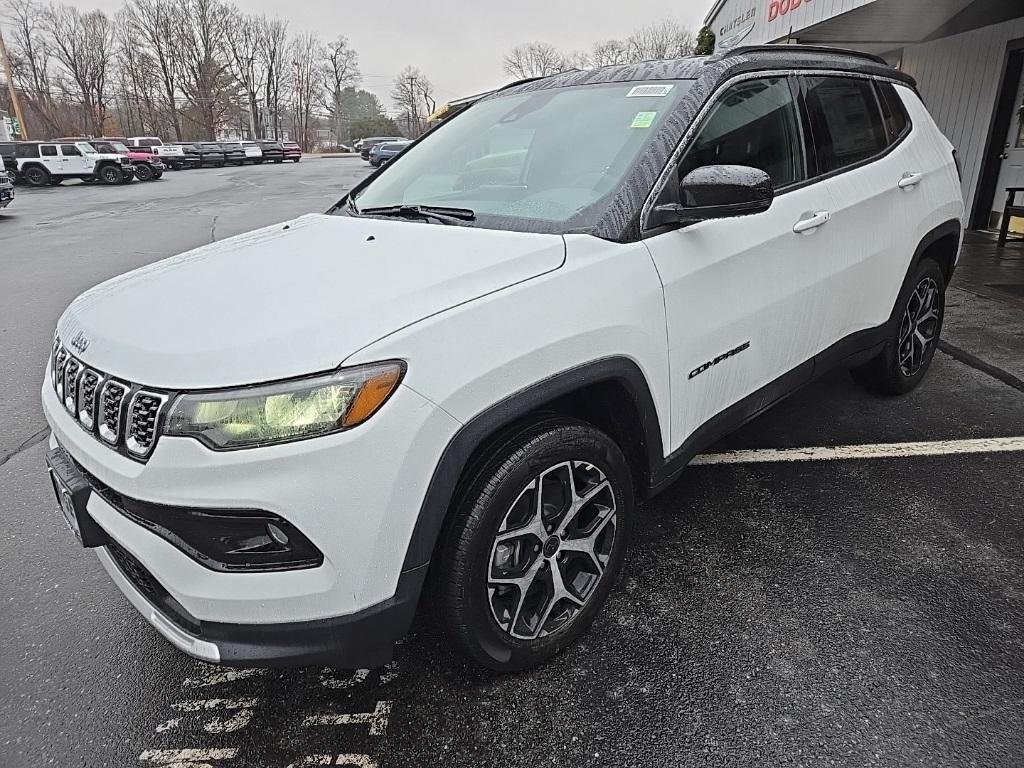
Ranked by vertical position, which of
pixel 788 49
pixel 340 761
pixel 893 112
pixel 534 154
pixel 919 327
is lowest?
pixel 340 761

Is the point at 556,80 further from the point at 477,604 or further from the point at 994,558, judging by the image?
the point at 994,558

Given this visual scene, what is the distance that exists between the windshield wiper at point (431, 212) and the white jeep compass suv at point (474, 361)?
0.02 m

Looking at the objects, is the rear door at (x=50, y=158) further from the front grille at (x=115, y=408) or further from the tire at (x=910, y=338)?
the tire at (x=910, y=338)

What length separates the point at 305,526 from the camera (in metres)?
1.52

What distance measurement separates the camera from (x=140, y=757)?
1.87m

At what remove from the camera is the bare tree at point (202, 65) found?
63.1 metres

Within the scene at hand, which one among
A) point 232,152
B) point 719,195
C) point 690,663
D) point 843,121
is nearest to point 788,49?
point 843,121

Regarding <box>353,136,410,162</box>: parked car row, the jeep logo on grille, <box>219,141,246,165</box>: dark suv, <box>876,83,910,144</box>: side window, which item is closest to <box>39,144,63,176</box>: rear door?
<box>353,136,410,162</box>: parked car row

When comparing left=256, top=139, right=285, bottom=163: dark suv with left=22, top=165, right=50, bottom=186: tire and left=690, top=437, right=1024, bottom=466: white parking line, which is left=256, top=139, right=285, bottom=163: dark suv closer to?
left=22, top=165, right=50, bottom=186: tire

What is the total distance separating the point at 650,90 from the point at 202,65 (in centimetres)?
7368

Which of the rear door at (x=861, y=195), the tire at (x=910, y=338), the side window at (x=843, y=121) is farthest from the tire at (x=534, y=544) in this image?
the tire at (x=910, y=338)

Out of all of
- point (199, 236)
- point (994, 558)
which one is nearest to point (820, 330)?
point (994, 558)

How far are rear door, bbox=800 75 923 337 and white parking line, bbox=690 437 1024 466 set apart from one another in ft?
2.07

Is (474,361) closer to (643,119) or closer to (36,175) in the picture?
(643,119)
